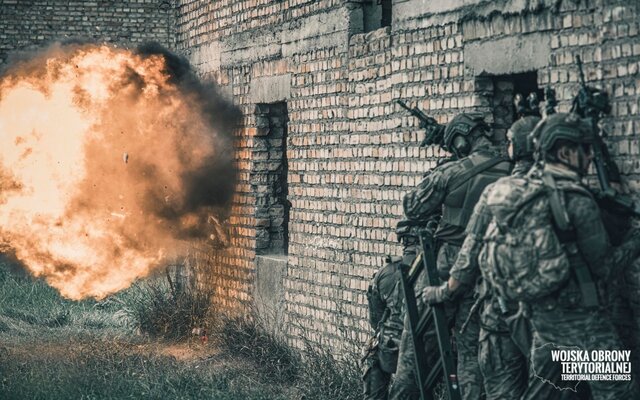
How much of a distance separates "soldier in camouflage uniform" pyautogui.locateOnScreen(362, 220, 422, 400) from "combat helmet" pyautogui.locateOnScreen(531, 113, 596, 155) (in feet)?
6.32

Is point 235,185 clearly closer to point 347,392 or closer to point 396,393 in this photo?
point 347,392

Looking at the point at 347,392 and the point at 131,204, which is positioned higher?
the point at 131,204

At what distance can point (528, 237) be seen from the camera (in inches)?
238

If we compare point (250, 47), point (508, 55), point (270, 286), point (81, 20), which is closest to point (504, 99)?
point (508, 55)

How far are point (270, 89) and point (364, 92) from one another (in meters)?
1.94

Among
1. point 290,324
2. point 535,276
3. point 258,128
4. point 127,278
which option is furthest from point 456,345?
point 127,278

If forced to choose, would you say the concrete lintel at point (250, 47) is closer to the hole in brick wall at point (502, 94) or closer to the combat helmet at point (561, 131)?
the hole in brick wall at point (502, 94)

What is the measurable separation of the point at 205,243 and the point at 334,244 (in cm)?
309

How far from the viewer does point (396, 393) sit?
302 inches

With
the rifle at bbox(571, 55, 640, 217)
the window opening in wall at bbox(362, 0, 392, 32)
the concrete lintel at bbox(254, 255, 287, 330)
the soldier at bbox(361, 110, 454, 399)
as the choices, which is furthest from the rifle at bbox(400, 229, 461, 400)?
the concrete lintel at bbox(254, 255, 287, 330)

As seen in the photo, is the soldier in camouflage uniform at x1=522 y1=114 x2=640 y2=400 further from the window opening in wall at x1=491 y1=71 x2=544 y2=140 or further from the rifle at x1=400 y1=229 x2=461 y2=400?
the window opening in wall at x1=491 y1=71 x2=544 y2=140

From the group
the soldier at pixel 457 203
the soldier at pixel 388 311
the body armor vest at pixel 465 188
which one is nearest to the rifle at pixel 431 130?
the soldier at pixel 388 311

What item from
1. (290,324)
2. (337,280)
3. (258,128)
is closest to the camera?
(337,280)

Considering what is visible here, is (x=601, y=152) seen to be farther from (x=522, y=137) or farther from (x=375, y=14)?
(x=375, y=14)
